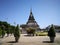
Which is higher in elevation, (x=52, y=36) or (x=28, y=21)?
(x=28, y=21)

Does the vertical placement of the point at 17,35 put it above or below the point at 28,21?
below

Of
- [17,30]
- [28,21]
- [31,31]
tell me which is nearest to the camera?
[17,30]

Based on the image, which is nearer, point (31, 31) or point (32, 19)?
point (31, 31)

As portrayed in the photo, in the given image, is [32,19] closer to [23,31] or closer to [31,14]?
[31,14]

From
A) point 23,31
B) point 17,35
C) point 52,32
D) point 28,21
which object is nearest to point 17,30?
point 17,35

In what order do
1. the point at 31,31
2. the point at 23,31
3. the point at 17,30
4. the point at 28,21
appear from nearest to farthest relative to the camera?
the point at 17,30, the point at 31,31, the point at 23,31, the point at 28,21

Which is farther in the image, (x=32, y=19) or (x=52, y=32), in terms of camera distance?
(x=32, y=19)

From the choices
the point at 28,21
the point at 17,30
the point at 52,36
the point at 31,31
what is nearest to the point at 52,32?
the point at 52,36

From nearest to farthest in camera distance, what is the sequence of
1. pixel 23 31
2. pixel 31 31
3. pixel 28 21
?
pixel 31 31 → pixel 23 31 → pixel 28 21

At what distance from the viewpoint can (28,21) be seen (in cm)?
6662

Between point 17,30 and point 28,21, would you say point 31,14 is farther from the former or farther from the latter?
point 17,30

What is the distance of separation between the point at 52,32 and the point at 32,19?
161ft

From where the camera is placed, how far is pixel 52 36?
60.7ft

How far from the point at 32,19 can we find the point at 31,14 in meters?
3.69
